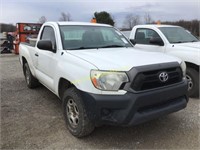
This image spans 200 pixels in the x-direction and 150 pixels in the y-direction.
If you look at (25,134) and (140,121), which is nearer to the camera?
(140,121)

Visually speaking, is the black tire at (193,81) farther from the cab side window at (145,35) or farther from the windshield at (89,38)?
the windshield at (89,38)

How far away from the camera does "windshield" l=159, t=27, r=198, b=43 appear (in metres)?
6.48

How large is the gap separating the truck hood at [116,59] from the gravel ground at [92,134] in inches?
45.1

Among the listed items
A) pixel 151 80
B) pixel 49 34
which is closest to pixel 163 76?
pixel 151 80

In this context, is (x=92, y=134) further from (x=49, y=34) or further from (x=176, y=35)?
(x=176, y=35)

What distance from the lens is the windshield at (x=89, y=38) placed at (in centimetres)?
450

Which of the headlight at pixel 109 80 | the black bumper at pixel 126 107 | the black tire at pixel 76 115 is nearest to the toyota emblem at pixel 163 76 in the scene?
the black bumper at pixel 126 107

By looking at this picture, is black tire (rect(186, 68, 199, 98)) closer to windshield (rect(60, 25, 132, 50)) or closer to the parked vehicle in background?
windshield (rect(60, 25, 132, 50))

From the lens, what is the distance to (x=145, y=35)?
7066 mm

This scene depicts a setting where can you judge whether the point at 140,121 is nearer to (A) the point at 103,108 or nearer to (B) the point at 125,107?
(B) the point at 125,107

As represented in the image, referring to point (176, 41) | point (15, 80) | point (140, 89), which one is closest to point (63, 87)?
point (140, 89)

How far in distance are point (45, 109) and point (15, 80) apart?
10.6 feet

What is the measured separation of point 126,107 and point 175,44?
139 inches

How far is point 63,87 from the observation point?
4.29 metres
